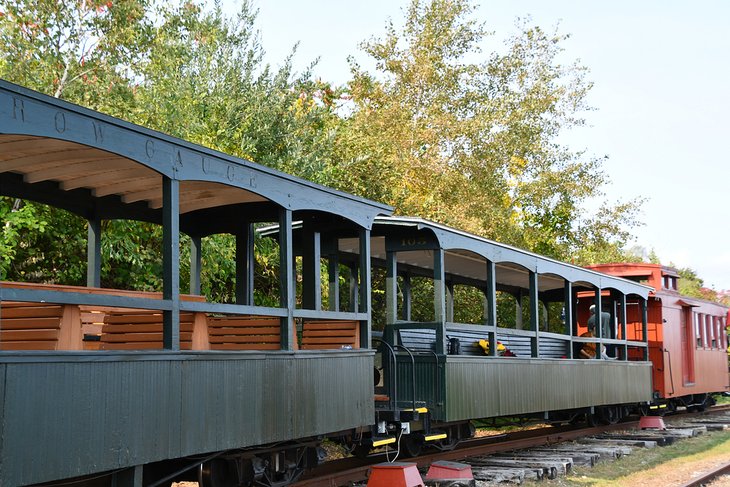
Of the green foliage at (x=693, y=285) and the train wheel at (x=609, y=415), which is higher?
the green foliage at (x=693, y=285)

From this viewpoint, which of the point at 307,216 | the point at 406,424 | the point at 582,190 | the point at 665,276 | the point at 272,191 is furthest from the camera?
the point at 582,190

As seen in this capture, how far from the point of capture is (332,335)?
9.49 metres

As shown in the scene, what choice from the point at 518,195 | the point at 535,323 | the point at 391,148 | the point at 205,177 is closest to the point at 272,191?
the point at 205,177

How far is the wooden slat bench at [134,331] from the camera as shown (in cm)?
702

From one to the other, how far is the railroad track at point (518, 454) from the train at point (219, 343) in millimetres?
340

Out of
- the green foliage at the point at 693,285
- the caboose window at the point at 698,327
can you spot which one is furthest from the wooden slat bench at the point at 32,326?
the green foliage at the point at 693,285

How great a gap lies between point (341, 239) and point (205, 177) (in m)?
4.37

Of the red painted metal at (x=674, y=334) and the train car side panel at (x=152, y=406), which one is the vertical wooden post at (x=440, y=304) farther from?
the red painted metal at (x=674, y=334)

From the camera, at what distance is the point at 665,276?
65.3ft

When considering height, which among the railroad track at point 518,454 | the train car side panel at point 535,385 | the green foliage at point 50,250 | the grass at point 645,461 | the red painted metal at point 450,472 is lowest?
the grass at point 645,461

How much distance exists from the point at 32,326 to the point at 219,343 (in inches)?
96.8

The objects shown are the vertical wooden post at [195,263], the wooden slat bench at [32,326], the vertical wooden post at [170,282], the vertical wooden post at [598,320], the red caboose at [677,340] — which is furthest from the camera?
the red caboose at [677,340]

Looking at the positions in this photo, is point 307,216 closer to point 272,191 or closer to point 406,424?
point 272,191

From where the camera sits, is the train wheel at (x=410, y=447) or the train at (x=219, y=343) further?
the train wheel at (x=410, y=447)
